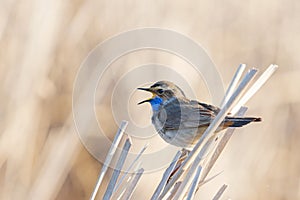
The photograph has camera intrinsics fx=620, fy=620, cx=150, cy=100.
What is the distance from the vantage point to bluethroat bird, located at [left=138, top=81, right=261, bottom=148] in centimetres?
251

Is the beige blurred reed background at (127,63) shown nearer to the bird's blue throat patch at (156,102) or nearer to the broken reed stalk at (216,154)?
the bird's blue throat patch at (156,102)

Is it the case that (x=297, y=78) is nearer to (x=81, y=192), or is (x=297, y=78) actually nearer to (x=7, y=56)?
(x=81, y=192)

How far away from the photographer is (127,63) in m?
3.02

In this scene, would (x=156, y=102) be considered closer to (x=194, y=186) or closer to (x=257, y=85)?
(x=257, y=85)

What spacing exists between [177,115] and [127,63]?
448 mm

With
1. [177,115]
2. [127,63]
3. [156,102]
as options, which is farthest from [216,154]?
[127,63]

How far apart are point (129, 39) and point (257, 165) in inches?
35.0

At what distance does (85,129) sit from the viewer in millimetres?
2840

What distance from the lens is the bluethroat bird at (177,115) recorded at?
2.51m

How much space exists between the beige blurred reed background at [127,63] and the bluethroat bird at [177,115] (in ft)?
1.18

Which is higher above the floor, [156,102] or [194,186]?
[156,102]

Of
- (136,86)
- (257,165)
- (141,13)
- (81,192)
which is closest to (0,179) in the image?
(81,192)

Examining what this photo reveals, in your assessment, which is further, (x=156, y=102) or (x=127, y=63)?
(x=127, y=63)

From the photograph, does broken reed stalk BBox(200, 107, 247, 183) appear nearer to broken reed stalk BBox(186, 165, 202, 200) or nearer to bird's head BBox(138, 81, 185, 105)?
broken reed stalk BBox(186, 165, 202, 200)
